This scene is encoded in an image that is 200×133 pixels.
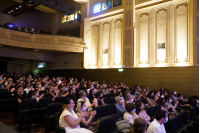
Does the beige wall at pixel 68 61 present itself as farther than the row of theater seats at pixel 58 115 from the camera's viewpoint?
Yes

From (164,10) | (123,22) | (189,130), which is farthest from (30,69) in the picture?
(189,130)

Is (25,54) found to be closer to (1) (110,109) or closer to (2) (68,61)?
(2) (68,61)

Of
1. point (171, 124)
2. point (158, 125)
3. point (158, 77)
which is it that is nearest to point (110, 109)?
point (171, 124)

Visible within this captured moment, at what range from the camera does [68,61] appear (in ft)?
53.0

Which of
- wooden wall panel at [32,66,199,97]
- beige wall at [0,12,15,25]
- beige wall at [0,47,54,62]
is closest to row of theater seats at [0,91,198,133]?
wooden wall panel at [32,66,199,97]

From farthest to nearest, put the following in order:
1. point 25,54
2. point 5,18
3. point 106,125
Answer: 1. point 5,18
2. point 25,54
3. point 106,125

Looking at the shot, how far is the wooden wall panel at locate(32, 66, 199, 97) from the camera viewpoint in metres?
9.40

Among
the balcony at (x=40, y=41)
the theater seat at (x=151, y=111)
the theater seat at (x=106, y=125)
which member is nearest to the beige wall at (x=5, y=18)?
the balcony at (x=40, y=41)

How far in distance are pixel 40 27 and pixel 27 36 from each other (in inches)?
241

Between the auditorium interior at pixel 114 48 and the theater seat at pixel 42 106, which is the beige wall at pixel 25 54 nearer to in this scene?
the auditorium interior at pixel 114 48

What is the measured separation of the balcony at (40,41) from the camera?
39.5 ft

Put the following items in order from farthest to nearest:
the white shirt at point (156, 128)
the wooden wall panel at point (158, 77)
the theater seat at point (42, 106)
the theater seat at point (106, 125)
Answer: the wooden wall panel at point (158, 77), the theater seat at point (42, 106), the theater seat at point (106, 125), the white shirt at point (156, 128)

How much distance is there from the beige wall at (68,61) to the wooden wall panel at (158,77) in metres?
1.95

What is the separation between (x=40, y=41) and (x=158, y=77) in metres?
10.0
